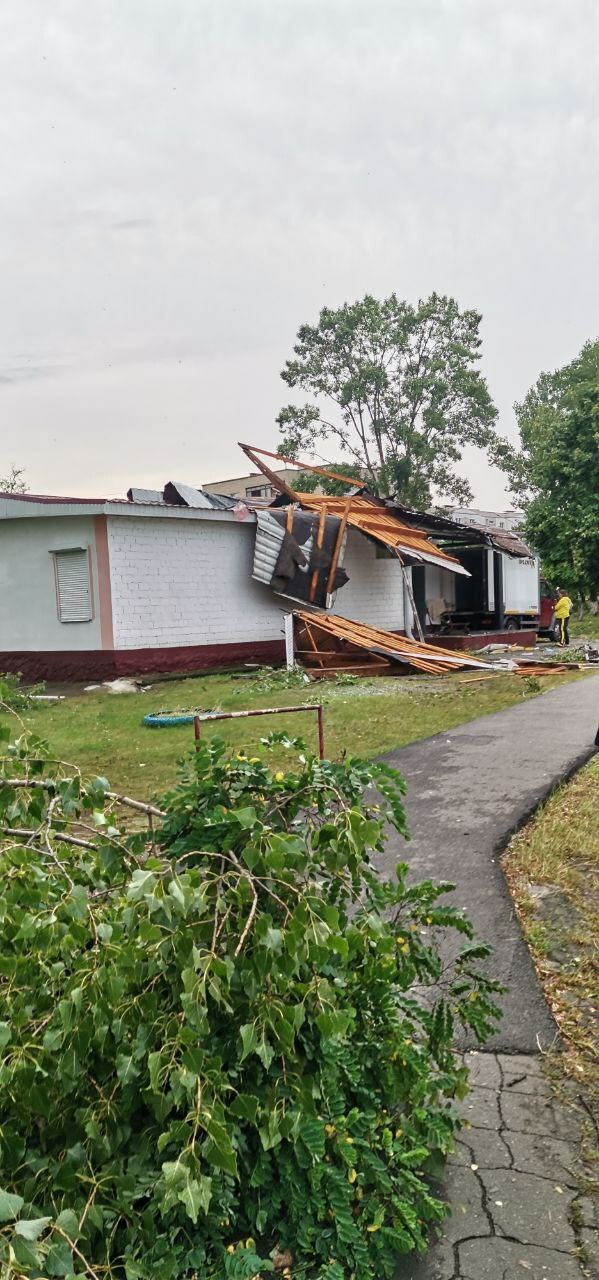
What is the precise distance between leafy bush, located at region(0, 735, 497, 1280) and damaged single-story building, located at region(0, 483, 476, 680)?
1372 centimetres

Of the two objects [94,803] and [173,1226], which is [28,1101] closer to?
[173,1226]

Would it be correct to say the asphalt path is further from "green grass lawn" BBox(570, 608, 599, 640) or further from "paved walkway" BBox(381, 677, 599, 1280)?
"green grass lawn" BBox(570, 608, 599, 640)

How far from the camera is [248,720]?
11430mm

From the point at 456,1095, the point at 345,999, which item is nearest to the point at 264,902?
the point at 345,999

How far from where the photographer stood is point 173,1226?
1.98 metres

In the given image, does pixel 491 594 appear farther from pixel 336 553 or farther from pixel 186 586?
pixel 186 586

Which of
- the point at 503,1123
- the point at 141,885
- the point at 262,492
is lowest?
the point at 503,1123

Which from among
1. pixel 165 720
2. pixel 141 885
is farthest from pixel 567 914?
pixel 165 720

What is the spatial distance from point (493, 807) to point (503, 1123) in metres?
3.59

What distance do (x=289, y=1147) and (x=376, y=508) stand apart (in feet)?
62.8

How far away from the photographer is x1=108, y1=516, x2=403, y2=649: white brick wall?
16047 mm

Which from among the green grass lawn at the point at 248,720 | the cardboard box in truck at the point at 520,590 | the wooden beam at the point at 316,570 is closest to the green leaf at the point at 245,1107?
the green grass lawn at the point at 248,720

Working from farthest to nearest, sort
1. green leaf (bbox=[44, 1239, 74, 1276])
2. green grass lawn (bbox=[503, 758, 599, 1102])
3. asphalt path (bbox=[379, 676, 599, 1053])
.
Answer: asphalt path (bbox=[379, 676, 599, 1053]) → green grass lawn (bbox=[503, 758, 599, 1102]) → green leaf (bbox=[44, 1239, 74, 1276])

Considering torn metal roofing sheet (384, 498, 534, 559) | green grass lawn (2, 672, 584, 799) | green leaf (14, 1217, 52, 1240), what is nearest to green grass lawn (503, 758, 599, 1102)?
green leaf (14, 1217, 52, 1240)
